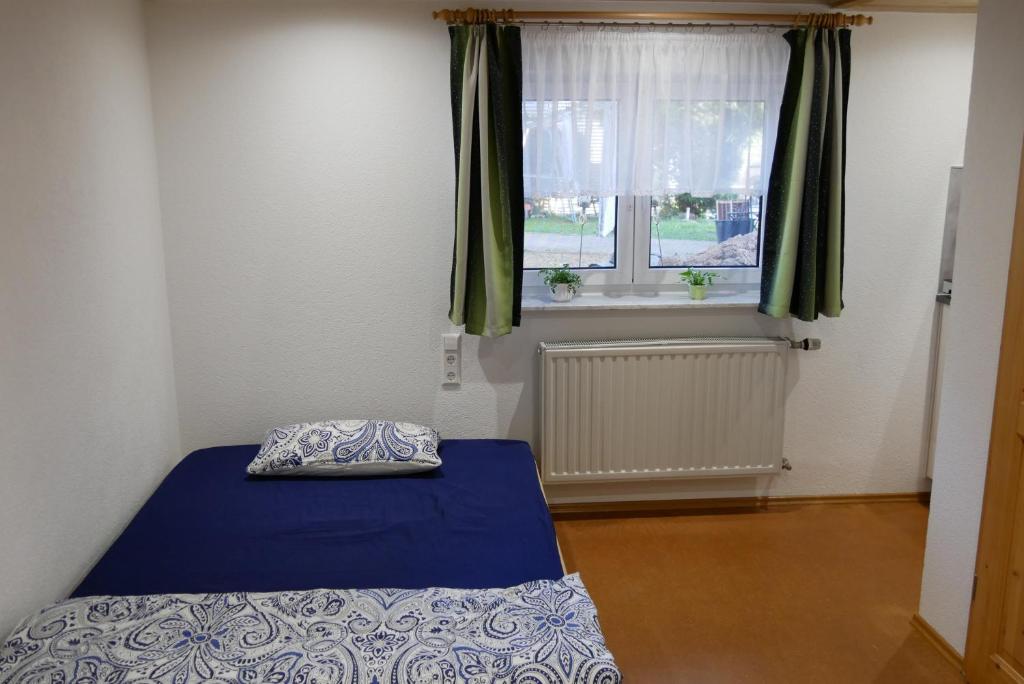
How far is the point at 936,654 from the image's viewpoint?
104 inches

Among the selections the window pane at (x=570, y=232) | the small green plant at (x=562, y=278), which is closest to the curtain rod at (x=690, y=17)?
the window pane at (x=570, y=232)

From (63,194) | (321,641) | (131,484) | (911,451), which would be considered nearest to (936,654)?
(911,451)

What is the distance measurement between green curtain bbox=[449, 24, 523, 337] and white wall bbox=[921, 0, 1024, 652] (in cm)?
156

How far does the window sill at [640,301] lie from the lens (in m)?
3.46

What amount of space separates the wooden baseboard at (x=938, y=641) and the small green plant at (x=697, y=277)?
152cm

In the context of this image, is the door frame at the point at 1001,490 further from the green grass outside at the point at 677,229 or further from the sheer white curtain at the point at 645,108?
the green grass outside at the point at 677,229

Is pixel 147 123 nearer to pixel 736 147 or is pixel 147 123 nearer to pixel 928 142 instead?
pixel 736 147

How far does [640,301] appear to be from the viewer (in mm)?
3551

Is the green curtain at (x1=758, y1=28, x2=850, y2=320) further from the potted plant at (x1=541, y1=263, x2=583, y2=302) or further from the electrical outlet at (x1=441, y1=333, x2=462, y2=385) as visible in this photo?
the electrical outlet at (x1=441, y1=333, x2=462, y2=385)

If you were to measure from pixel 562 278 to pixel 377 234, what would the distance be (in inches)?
31.4

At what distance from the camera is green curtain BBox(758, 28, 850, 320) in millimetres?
3232

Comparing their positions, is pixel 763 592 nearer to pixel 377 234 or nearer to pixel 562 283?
pixel 562 283

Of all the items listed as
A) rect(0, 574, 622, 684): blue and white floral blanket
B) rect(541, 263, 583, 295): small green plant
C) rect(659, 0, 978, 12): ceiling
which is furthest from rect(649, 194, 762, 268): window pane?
rect(0, 574, 622, 684): blue and white floral blanket

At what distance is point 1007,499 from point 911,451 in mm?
1541
